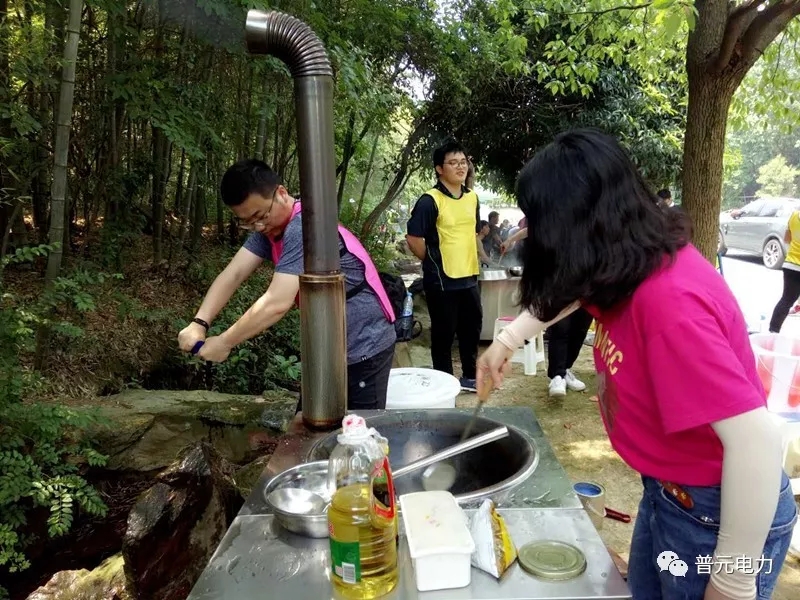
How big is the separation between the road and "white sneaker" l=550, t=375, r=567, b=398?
113 inches

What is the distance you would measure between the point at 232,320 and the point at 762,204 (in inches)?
543

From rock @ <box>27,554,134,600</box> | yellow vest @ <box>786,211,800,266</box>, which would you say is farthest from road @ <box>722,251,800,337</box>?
rock @ <box>27,554,134,600</box>

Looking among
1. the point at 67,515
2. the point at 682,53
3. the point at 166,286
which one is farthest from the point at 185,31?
the point at 682,53

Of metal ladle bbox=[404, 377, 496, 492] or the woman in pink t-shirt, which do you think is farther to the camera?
metal ladle bbox=[404, 377, 496, 492]

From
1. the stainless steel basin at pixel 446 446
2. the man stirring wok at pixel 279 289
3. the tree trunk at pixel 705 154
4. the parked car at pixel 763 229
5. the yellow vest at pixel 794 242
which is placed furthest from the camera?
the parked car at pixel 763 229

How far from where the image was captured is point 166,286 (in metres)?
5.50

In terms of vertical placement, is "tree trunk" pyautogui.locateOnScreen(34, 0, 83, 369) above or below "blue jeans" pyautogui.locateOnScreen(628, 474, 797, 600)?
above

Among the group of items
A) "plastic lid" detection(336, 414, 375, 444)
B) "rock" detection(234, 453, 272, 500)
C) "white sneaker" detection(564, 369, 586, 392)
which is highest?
"plastic lid" detection(336, 414, 375, 444)

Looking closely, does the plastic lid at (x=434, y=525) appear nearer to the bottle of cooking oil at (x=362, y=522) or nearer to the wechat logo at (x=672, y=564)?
the bottle of cooking oil at (x=362, y=522)

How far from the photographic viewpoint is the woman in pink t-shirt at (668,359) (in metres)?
1.03

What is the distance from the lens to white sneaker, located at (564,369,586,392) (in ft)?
16.7

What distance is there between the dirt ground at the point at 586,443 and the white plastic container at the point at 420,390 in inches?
42.9

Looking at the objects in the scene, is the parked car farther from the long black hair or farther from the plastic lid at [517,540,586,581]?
the plastic lid at [517,540,586,581]

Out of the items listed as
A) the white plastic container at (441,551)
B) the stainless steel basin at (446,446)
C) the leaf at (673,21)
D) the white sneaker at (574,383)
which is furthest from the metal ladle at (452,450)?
the white sneaker at (574,383)
